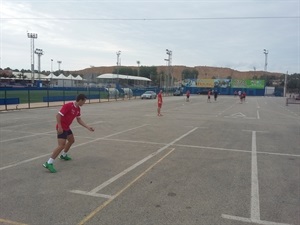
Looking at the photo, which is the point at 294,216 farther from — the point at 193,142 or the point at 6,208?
the point at 193,142

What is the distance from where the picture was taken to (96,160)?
25.1ft

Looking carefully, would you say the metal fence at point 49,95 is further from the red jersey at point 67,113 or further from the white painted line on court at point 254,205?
the white painted line on court at point 254,205

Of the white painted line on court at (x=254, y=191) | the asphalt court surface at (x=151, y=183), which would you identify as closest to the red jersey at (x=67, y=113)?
the asphalt court surface at (x=151, y=183)

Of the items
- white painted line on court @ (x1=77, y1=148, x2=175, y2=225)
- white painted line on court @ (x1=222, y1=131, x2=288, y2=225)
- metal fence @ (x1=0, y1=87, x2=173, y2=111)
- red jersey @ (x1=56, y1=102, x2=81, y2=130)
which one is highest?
red jersey @ (x1=56, y1=102, x2=81, y2=130)

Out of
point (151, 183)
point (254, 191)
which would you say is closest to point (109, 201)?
point (151, 183)

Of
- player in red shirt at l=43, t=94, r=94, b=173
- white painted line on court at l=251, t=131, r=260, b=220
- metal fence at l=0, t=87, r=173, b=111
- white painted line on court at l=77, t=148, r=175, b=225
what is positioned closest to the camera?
white painted line on court at l=77, t=148, r=175, b=225

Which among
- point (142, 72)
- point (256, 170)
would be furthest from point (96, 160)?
point (142, 72)

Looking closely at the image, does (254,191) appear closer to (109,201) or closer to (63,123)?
(109,201)

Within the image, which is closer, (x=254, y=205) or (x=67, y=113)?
(x=254, y=205)

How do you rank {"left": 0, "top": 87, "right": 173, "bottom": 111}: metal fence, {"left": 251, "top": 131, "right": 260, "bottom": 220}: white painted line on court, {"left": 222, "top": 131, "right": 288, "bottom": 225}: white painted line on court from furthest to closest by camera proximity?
{"left": 0, "top": 87, "right": 173, "bottom": 111}: metal fence, {"left": 251, "top": 131, "right": 260, "bottom": 220}: white painted line on court, {"left": 222, "top": 131, "right": 288, "bottom": 225}: white painted line on court

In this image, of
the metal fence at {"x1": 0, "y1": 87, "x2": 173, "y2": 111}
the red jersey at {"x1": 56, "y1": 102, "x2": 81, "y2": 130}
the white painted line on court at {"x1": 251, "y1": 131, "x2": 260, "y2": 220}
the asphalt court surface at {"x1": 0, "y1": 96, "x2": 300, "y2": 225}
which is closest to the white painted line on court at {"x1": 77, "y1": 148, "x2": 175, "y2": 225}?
the asphalt court surface at {"x1": 0, "y1": 96, "x2": 300, "y2": 225}

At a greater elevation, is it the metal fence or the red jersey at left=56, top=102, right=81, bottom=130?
the red jersey at left=56, top=102, right=81, bottom=130

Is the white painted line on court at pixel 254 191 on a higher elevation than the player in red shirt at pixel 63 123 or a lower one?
lower

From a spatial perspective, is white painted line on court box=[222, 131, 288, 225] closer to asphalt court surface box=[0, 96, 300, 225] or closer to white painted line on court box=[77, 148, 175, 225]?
asphalt court surface box=[0, 96, 300, 225]
